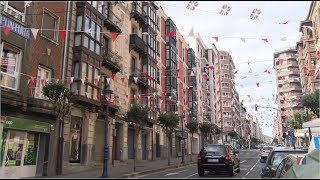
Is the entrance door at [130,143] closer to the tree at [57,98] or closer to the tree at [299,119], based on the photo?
the tree at [57,98]

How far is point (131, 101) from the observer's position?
3225 cm

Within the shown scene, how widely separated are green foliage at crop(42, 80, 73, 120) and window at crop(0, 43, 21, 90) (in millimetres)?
1577

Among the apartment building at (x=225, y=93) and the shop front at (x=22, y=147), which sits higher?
the apartment building at (x=225, y=93)

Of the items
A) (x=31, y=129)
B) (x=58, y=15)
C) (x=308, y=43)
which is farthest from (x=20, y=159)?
(x=308, y=43)

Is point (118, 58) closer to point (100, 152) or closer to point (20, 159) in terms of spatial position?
point (100, 152)

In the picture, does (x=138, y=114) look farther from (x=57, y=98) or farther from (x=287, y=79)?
(x=287, y=79)

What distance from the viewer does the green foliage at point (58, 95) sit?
17578 millimetres

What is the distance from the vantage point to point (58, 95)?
17734mm

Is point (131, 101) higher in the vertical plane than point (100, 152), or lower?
higher

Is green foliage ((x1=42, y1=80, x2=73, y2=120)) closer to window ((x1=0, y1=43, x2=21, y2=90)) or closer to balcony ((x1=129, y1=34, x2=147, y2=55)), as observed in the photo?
window ((x1=0, y1=43, x2=21, y2=90))

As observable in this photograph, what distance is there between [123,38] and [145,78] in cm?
505

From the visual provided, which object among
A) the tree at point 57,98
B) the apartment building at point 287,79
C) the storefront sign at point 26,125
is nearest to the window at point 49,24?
the tree at point 57,98

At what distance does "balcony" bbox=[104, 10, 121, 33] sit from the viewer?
1073 inches

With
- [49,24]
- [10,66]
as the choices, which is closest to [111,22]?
[49,24]
